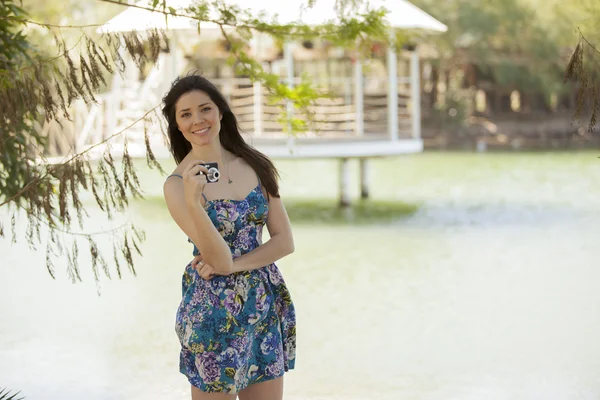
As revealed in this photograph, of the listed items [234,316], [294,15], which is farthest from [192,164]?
[294,15]

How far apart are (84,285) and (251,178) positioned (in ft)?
20.7

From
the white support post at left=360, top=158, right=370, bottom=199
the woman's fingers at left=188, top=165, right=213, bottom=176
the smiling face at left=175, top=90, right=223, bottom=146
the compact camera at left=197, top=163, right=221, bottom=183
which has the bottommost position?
the white support post at left=360, top=158, right=370, bottom=199

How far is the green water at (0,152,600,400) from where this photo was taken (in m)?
5.65

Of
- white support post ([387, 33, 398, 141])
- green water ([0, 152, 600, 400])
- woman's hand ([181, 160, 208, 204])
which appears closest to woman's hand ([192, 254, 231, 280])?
woman's hand ([181, 160, 208, 204])

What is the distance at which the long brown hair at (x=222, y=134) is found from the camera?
3.04m

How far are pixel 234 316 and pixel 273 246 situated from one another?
8.8 inches

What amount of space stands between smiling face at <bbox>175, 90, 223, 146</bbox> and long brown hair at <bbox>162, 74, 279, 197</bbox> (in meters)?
0.03

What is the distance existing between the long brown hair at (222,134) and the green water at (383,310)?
7.86 feet

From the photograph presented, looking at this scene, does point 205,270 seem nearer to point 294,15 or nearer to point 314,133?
point 294,15

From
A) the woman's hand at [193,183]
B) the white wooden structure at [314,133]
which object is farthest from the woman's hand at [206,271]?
the white wooden structure at [314,133]

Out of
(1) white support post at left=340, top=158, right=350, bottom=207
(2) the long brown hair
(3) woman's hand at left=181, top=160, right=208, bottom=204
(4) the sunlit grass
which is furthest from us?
(1) white support post at left=340, top=158, right=350, bottom=207

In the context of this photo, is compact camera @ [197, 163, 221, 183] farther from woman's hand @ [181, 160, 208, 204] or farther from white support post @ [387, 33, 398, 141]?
white support post @ [387, 33, 398, 141]

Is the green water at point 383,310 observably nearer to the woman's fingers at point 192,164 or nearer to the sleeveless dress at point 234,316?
the sleeveless dress at point 234,316

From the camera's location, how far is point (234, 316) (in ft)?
9.69
